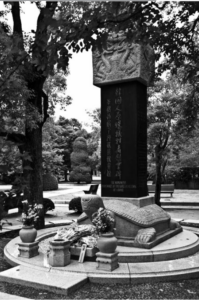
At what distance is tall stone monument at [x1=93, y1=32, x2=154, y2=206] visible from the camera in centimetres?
759

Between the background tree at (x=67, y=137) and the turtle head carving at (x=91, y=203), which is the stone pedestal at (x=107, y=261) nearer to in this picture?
the turtle head carving at (x=91, y=203)

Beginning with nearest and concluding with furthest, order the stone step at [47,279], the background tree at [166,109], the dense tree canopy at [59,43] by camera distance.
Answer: the dense tree canopy at [59,43]
the stone step at [47,279]
the background tree at [166,109]

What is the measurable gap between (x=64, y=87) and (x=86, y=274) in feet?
26.6

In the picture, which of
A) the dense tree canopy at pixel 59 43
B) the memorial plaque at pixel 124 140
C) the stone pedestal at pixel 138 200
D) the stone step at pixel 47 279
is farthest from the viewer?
the memorial plaque at pixel 124 140

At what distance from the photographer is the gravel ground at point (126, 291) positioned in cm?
479

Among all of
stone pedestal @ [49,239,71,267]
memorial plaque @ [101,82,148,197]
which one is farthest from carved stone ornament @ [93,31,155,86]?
stone pedestal @ [49,239,71,267]

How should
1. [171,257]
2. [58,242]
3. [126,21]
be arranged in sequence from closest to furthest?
[126,21] → [58,242] → [171,257]

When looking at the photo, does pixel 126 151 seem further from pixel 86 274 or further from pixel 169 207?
pixel 169 207

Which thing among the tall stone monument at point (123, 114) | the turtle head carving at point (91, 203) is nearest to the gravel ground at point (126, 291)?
the turtle head carving at point (91, 203)

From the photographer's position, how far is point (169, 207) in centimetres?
1630

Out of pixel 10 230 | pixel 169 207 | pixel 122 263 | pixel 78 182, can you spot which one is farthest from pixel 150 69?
pixel 78 182

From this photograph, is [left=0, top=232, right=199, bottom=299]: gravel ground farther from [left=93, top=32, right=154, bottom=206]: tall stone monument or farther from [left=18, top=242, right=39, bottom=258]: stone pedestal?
[left=93, top=32, right=154, bottom=206]: tall stone monument

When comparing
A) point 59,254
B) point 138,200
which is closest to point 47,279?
point 59,254

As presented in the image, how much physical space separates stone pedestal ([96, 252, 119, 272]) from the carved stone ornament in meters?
4.28
